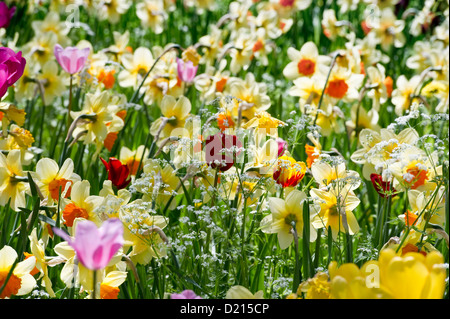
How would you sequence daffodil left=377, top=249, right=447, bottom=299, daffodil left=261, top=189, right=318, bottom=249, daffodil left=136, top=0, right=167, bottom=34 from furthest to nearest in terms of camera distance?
daffodil left=136, top=0, right=167, bottom=34
daffodil left=261, top=189, right=318, bottom=249
daffodil left=377, top=249, right=447, bottom=299

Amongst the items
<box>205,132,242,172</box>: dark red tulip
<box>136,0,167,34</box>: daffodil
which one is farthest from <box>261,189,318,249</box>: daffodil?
<box>136,0,167,34</box>: daffodil

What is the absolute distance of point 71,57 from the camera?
2.12 meters

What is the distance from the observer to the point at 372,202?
2.14 m

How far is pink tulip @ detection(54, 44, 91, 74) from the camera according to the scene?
2113 millimetres

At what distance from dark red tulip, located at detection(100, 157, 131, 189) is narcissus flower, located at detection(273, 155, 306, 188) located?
0.39m

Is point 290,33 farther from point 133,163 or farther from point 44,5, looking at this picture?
point 133,163

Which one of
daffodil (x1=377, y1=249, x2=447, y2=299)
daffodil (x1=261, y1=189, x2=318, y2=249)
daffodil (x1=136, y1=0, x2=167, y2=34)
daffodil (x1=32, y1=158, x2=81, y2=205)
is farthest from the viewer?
daffodil (x1=136, y1=0, x2=167, y2=34)

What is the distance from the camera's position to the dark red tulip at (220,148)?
1.50m

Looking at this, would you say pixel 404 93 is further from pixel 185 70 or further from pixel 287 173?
pixel 287 173

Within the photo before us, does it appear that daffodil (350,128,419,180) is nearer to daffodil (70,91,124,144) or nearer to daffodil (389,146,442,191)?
daffodil (389,146,442,191)
